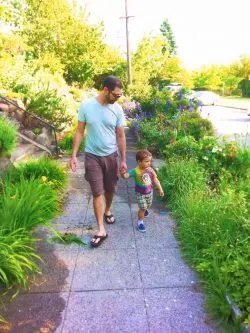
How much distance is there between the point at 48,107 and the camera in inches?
344

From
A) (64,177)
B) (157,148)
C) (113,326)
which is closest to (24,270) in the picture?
(113,326)

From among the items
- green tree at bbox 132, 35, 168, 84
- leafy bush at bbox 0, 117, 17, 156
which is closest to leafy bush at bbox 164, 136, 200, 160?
leafy bush at bbox 0, 117, 17, 156

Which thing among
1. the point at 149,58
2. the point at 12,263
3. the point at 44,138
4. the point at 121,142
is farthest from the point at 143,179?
the point at 149,58

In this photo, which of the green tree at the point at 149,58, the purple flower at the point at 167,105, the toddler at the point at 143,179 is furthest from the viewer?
the green tree at the point at 149,58

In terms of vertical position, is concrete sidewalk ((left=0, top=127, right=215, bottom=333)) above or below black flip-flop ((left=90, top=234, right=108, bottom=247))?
below

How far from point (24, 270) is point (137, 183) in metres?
1.72

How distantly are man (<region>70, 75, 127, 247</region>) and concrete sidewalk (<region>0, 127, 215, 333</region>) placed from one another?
0.37 meters

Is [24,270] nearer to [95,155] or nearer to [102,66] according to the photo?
[95,155]

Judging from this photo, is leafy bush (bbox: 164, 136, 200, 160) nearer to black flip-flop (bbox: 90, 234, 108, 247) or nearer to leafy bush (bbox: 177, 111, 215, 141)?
leafy bush (bbox: 177, 111, 215, 141)

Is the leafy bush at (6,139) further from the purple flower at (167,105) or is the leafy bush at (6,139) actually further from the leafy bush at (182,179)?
the purple flower at (167,105)

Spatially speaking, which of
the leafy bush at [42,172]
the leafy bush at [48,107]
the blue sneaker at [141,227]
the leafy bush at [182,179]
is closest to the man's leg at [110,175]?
the blue sneaker at [141,227]

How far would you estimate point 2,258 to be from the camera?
294 cm

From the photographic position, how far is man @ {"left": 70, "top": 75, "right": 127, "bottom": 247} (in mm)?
3617

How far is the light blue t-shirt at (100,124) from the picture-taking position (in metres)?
3.63
